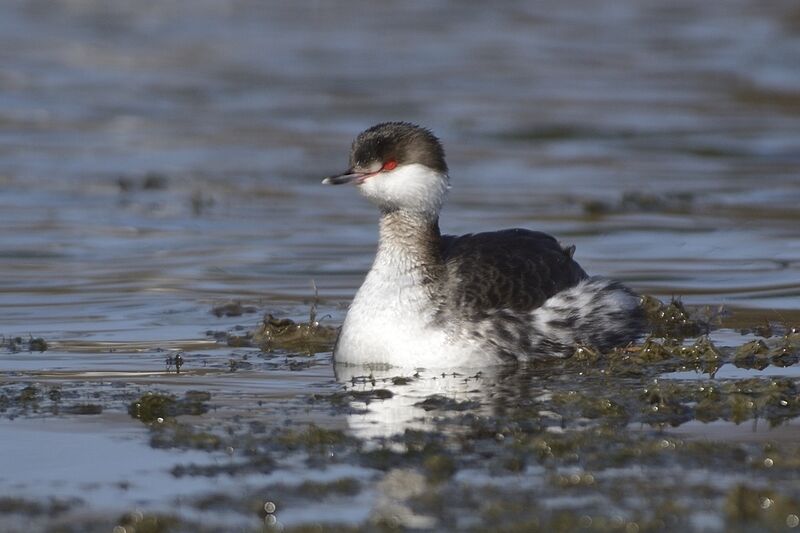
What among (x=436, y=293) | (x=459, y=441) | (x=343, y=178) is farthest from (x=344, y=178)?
(x=459, y=441)

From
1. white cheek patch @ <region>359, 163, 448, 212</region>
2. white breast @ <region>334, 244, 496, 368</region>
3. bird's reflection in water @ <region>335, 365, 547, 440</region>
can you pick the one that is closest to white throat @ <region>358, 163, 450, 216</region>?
white cheek patch @ <region>359, 163, 448, 212</region>

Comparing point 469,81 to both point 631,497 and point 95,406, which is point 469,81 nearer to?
point 95,406

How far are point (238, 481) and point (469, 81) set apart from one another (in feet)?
71.3

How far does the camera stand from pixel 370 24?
1399 inches

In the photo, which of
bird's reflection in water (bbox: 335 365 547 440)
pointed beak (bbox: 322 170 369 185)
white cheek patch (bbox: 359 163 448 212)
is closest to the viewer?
bird's reflection in water (bbox: 335 365 547 440)

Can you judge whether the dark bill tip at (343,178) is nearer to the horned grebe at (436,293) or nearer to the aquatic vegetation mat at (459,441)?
the horned grebe at (436,293)

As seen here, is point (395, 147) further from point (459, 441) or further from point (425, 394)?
point (459, 441)

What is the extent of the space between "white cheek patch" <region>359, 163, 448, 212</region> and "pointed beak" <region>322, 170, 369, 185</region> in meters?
0.06

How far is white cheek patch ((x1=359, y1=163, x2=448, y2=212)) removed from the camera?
428 inches

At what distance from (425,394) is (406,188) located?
A: 1794 mm

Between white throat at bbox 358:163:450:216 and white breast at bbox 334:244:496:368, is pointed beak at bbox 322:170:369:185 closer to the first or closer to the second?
white throat at bbox 358:163:450:216

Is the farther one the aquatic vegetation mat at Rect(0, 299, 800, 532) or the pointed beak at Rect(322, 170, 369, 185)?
the pointed beak at Rect(322, 170, 369, 185)

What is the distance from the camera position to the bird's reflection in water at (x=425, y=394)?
29.0 ft

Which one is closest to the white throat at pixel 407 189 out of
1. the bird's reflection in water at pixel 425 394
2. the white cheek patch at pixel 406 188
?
the white cheek patch at pixel 406 188
